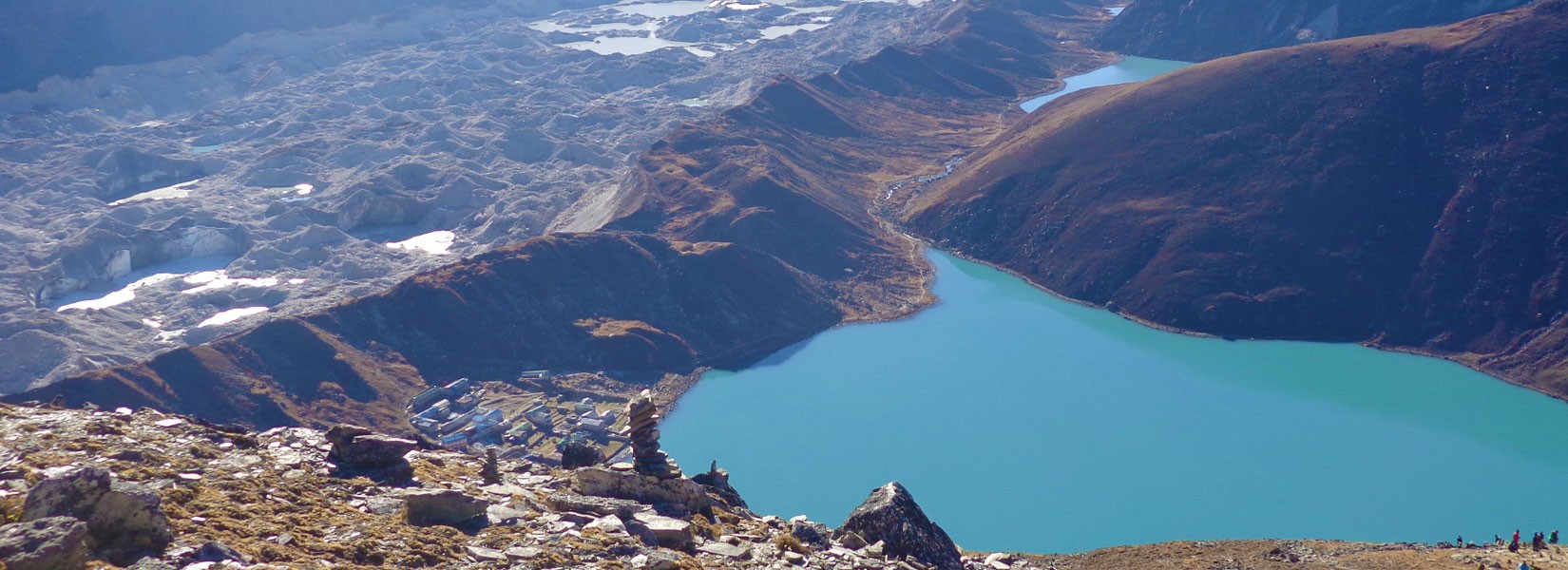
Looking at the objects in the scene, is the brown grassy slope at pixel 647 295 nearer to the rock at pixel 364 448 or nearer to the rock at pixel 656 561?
the rock at pixel 364 448

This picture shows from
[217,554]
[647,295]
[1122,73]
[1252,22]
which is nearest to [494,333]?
[647,295]

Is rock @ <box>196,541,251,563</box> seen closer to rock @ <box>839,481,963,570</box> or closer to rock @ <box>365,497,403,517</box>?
rock @ <box>365,497,403,517</box>

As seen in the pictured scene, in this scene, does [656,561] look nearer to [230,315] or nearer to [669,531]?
[669,531]

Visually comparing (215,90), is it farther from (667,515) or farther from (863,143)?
(667,515)

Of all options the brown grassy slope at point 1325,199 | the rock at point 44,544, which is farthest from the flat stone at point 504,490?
the brown grassy slope at point 1325,199

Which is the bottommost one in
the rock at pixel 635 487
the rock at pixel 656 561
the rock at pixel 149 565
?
the rock at pixel 635 487

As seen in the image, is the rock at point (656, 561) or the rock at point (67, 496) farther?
the rock at point (656, 561)
